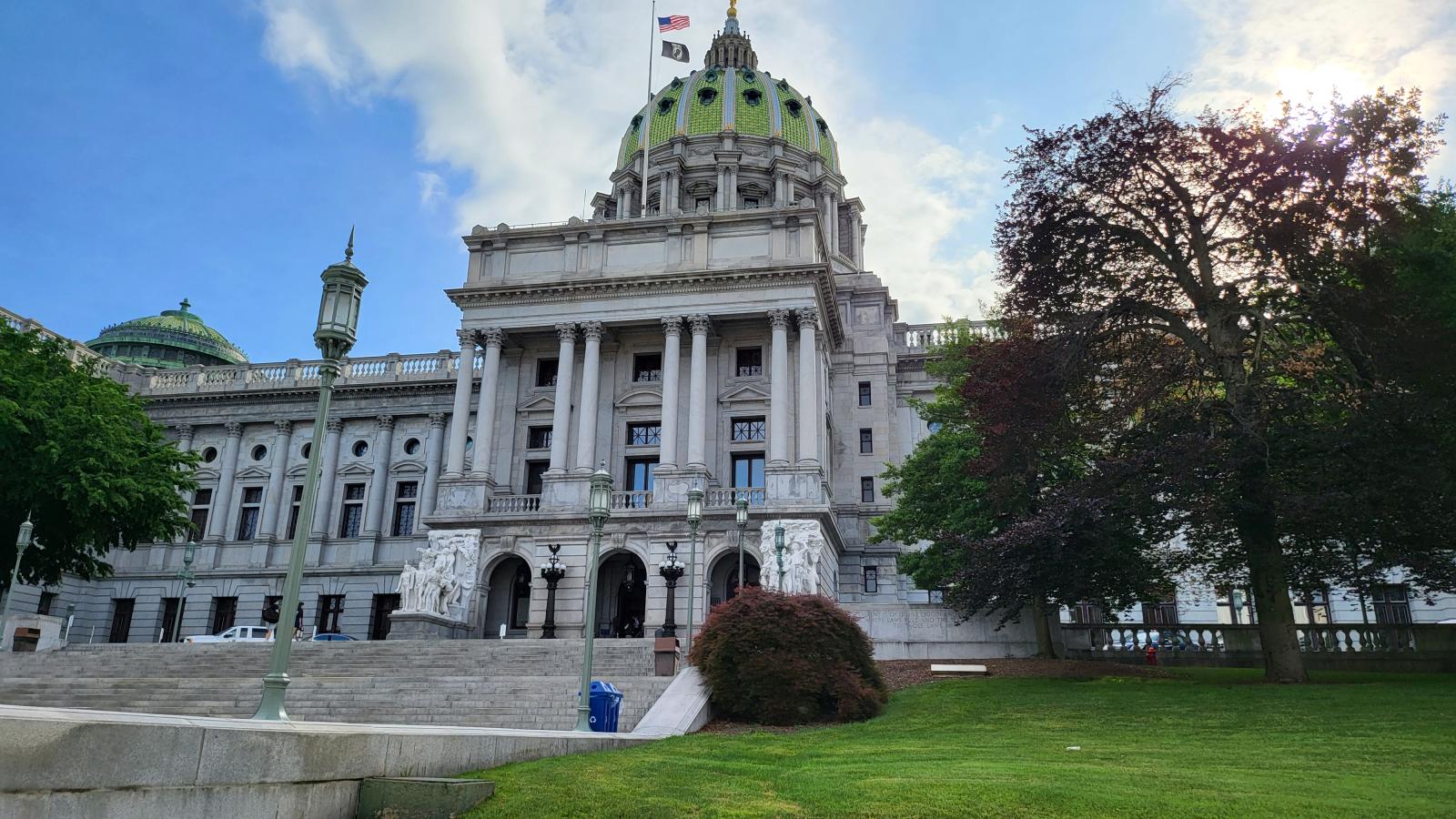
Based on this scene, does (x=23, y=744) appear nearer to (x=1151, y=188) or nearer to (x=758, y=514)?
(x=1151, y=188)

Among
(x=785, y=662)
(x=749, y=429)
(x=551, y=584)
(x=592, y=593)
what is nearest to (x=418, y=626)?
(x=551, y=584)

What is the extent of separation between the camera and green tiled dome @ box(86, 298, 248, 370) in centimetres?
6962

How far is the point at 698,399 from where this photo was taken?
44219 mm

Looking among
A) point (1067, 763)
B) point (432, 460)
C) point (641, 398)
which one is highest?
point (641, 398)

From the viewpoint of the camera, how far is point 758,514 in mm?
41469

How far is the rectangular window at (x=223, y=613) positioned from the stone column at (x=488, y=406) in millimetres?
19564

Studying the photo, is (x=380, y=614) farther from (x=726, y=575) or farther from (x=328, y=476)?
(x=726, y=575)

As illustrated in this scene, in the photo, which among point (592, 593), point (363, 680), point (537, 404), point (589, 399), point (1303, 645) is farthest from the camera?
point (537, 404)

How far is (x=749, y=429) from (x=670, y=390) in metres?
4.18

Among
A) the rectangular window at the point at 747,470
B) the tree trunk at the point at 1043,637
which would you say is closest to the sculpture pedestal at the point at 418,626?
the rectangular window at the point at 747,470

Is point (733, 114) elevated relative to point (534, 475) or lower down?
elevated

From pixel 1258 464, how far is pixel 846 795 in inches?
693

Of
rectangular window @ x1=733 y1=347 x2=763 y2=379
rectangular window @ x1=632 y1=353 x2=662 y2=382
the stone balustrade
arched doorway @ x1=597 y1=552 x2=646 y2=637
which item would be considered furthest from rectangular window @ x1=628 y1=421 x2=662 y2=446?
the stone balustrade

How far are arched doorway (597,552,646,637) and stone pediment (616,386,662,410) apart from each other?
7191 millimetres
